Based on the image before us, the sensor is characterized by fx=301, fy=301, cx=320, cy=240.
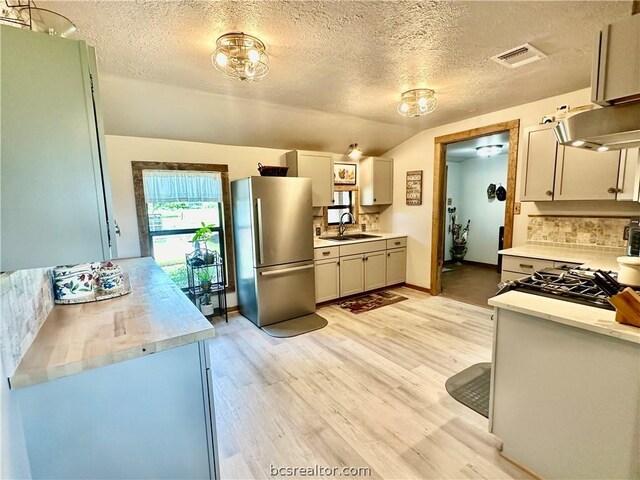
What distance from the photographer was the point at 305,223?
3.62 meters

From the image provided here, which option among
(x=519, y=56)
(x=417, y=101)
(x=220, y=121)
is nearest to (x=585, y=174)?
(x=519, y=56)

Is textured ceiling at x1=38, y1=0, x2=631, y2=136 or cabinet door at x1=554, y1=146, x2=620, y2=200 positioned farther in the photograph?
cabinet door at x1=554, y1=146, x2=620, y2=200

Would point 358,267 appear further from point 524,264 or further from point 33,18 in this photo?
point 33,18

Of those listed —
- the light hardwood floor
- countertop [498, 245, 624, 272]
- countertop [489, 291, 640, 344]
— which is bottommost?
the light hardwood floor

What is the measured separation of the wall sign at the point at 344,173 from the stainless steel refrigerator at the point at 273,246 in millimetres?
1200

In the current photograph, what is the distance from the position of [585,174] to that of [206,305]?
418 centimetres

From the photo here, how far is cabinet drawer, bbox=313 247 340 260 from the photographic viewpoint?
392 centimetres

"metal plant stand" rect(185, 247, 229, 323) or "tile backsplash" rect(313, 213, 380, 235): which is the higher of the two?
"tile backsplash" rect(313, 213, 380, 235)

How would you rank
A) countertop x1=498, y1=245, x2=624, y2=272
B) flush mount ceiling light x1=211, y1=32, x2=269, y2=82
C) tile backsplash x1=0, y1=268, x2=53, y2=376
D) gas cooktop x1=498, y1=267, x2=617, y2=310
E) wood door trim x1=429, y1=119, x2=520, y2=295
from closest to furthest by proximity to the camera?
tile backsplash x1=0, y1=268, x2=53, y2=376
gas cooktop x1=498, y1=267, x2=617, y2=310
flush mount ceiling light x1=211, y1=32, x2=269, y2=82
countertop x1=498, y1=245, x2=624, y2=272
wood door trim x1=429, y1=119, x2=520, y2=295

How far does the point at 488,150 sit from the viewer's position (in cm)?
561

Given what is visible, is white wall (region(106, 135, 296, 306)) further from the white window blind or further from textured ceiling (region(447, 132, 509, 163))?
textured ceiling (region(447, 132, 509, 163))

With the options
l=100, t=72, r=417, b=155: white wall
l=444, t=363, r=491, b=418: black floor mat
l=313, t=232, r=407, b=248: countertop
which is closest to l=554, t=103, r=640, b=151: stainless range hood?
l=444, t=363, r=491, b=418: black floor mat

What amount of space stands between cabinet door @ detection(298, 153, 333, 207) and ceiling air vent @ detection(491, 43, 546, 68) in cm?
231

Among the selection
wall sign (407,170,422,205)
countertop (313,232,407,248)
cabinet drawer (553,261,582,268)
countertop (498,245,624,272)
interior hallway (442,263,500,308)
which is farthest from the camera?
wall sign (407,170,422,205)
